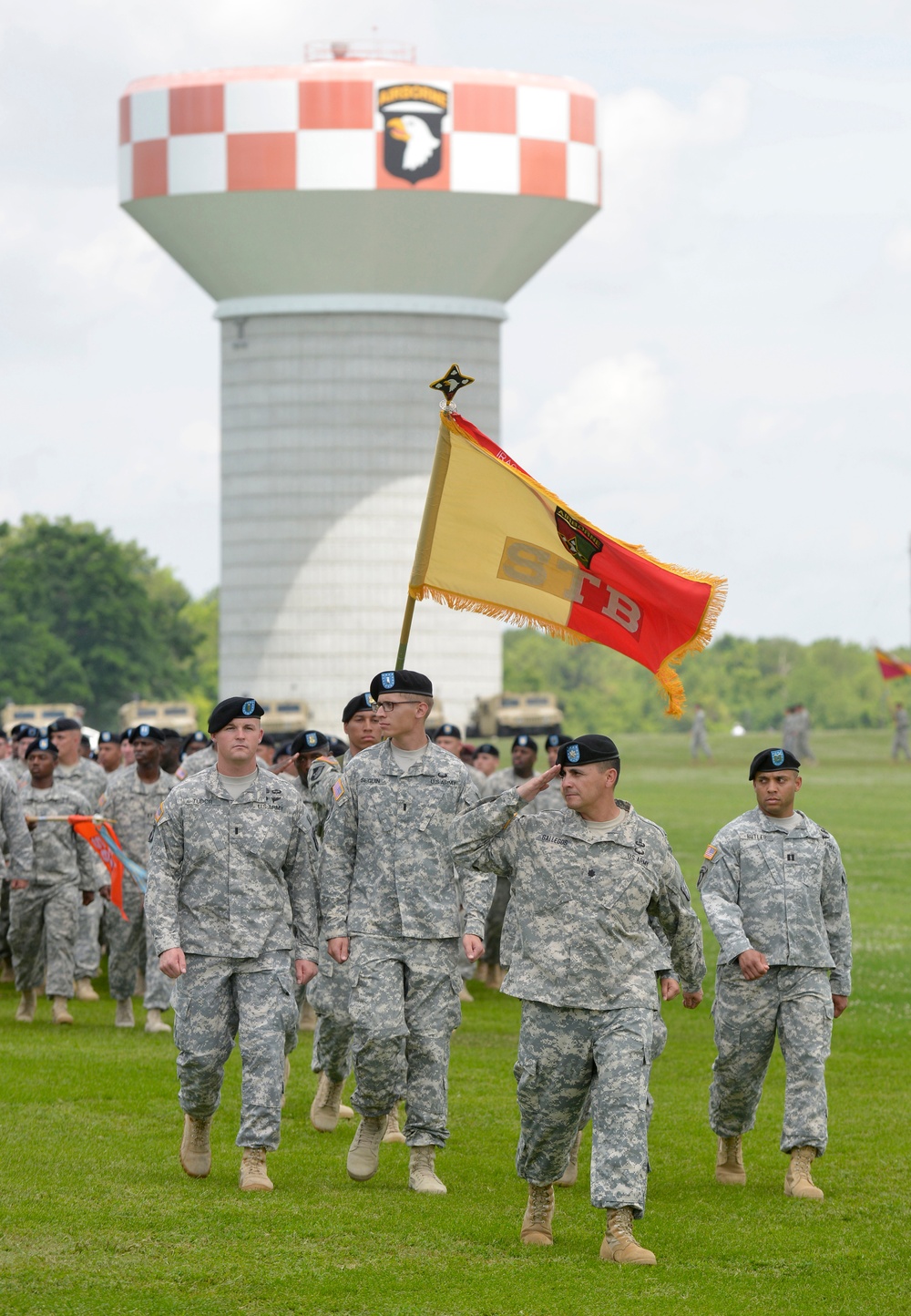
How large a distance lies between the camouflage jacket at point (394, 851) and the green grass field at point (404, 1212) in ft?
4.13

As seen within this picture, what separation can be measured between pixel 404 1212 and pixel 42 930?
6931 mm

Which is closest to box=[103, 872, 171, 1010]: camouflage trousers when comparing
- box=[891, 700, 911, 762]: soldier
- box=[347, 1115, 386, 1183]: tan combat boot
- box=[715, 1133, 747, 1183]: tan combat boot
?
box=[347, 1115, 386, 1183]: tan combat boot

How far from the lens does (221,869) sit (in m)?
9.45

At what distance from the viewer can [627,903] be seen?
8305 mm

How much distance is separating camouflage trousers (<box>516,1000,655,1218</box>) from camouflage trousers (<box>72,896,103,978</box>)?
29.1 feet

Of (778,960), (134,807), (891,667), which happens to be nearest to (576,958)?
(778,960)

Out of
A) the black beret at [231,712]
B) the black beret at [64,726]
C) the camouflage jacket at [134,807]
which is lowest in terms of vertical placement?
the camouflage jacket at [134,807]

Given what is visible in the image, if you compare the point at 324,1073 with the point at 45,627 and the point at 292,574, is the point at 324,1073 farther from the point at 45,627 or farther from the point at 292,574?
the point at 45,627

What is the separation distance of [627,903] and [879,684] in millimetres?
127577

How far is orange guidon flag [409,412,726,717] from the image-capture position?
9.66 m

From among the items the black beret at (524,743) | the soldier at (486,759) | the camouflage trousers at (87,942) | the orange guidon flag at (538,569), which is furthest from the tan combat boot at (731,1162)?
the soldier at (486,759)

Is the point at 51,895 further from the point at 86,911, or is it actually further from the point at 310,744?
the point at 310,744

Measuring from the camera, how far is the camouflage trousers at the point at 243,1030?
367 inches

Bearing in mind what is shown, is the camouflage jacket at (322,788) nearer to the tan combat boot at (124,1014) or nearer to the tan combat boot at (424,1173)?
the tan combat boot at (424,1173)
